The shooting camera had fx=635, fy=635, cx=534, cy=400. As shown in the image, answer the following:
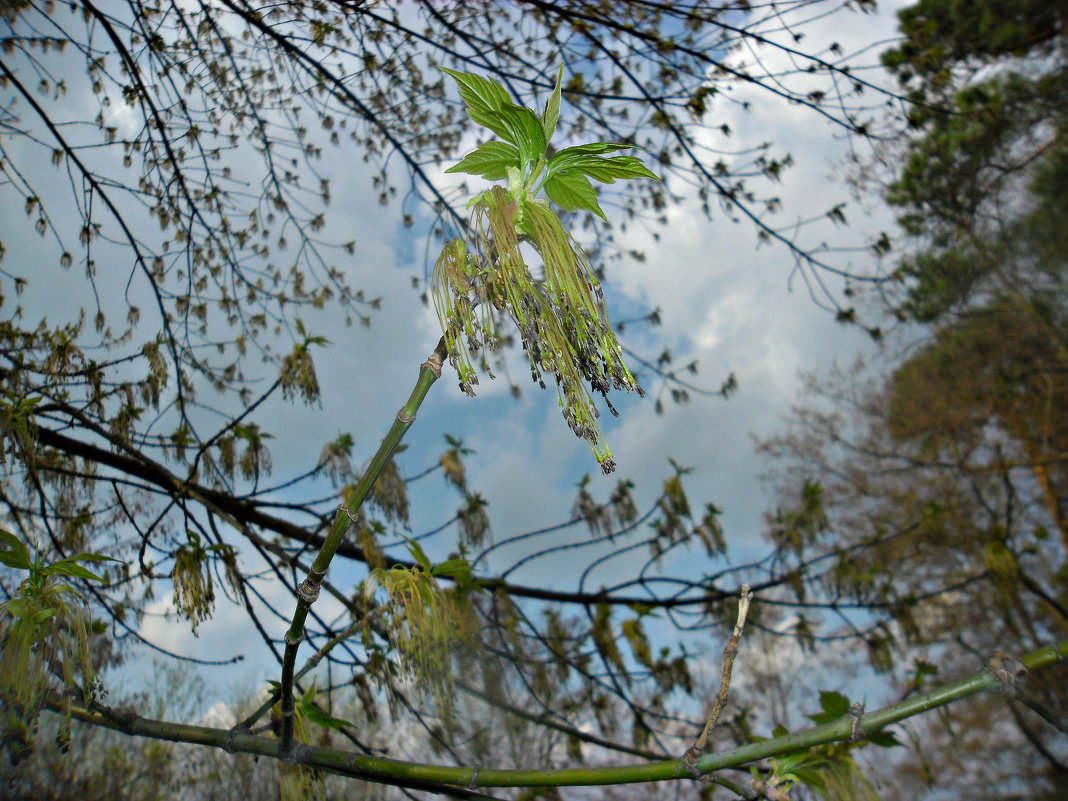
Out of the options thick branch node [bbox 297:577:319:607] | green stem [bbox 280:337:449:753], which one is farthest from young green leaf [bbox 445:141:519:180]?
thick branch node [bbox 297:577:319:607]

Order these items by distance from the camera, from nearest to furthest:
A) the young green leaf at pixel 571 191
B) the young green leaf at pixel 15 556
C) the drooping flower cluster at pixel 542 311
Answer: the drooping flower cluster at pixel 542 311 → the young green leaf at pixel 571 191 → the young green leaf at pixel 15 556

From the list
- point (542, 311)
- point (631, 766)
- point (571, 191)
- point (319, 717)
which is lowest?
point (631, 766)

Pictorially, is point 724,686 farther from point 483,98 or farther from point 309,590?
point 483,98

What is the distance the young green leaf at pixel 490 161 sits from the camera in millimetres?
587

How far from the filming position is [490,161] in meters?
0.60

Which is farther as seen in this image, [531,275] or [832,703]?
[832,703]

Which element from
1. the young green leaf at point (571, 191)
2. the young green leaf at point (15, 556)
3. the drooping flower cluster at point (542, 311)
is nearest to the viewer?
the drooping flower cluster at point (542, 311)

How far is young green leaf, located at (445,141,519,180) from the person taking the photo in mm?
587

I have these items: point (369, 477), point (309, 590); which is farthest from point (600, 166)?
point (309, 590)

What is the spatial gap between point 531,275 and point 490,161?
0.47 feet

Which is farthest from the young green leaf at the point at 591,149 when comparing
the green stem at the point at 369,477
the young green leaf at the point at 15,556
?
the young green leaf at the point at 15,556

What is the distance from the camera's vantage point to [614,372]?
50 cm

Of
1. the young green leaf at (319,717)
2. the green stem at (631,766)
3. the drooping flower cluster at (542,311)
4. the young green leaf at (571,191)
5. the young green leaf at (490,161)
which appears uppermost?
the young green leaf at (490,161)

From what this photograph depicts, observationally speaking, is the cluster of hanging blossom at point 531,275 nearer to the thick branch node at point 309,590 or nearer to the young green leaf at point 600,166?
the young green leaf at point 600,166
